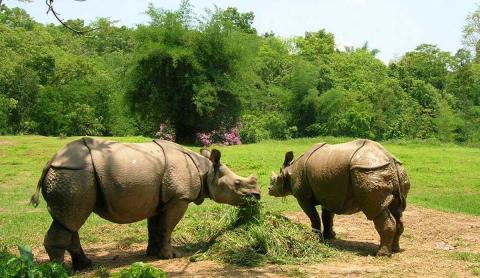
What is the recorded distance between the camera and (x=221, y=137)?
33.3m

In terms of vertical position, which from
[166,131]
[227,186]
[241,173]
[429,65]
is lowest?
[241,173]

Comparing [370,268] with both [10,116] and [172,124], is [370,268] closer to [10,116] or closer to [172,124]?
[172,124]

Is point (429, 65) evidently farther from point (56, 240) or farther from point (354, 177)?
point (56, 240)

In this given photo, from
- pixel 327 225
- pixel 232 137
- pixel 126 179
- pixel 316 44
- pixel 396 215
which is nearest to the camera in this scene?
pixel 126 179

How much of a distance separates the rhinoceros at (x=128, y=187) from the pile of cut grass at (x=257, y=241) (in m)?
0.35

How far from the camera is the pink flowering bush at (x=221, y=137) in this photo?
32250mm

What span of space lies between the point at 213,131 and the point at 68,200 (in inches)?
988

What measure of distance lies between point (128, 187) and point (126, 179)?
0.37ft

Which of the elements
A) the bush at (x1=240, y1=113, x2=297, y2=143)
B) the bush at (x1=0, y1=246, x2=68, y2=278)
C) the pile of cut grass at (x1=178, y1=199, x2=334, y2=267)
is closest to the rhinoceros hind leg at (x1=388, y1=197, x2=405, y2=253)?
the pile of cut grass at (x1=178, y1=199, x2=334, y2=267)

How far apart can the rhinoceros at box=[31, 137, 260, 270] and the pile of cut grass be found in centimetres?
35

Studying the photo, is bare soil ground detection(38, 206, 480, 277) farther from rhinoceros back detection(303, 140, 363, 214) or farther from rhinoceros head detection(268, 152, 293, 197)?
→ rhinoceros head detection(268, 152, 293, 197)

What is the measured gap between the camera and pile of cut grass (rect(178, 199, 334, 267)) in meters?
8.77

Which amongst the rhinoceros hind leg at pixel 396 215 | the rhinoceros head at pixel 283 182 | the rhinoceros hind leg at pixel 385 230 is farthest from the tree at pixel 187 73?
the rhinoceros hind leg at pixel 385 230

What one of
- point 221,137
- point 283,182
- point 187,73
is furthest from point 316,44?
point 283,182
